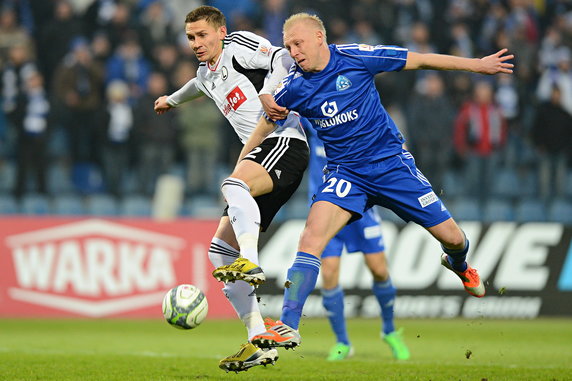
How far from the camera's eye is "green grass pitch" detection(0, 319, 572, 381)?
744 cm

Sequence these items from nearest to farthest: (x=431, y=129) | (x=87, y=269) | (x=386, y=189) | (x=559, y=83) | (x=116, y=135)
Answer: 1. (x=386, y=189)
2. (x=87, y=269)
3. (x=116, y=135)
4. (x=431, y=129)
5. (x=559, y=83)

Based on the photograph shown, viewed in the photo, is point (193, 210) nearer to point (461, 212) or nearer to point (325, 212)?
point (461, 212)

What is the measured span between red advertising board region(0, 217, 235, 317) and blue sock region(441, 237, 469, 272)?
640 centimetres

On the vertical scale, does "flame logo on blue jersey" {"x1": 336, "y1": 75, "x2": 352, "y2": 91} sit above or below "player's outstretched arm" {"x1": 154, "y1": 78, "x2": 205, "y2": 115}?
below

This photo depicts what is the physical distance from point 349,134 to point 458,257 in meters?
1.51

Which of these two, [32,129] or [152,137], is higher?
Answer: [32,129]

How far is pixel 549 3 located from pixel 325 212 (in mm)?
14110

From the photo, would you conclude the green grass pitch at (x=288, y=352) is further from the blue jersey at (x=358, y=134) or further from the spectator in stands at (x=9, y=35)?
the spectator in stands at (x=9, y=35)

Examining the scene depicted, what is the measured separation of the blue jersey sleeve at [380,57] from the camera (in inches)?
274

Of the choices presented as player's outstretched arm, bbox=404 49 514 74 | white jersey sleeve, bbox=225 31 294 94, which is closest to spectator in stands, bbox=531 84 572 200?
player's outstretched arm, bbox=404 49 514 74

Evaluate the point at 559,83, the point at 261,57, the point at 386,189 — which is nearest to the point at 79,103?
the point at 559,83

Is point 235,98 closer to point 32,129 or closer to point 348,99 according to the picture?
point 348,99

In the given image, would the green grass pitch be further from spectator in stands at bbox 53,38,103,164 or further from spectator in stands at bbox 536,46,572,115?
spectator in stands at bbox 536,46,572,115

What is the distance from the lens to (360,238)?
378 inches
